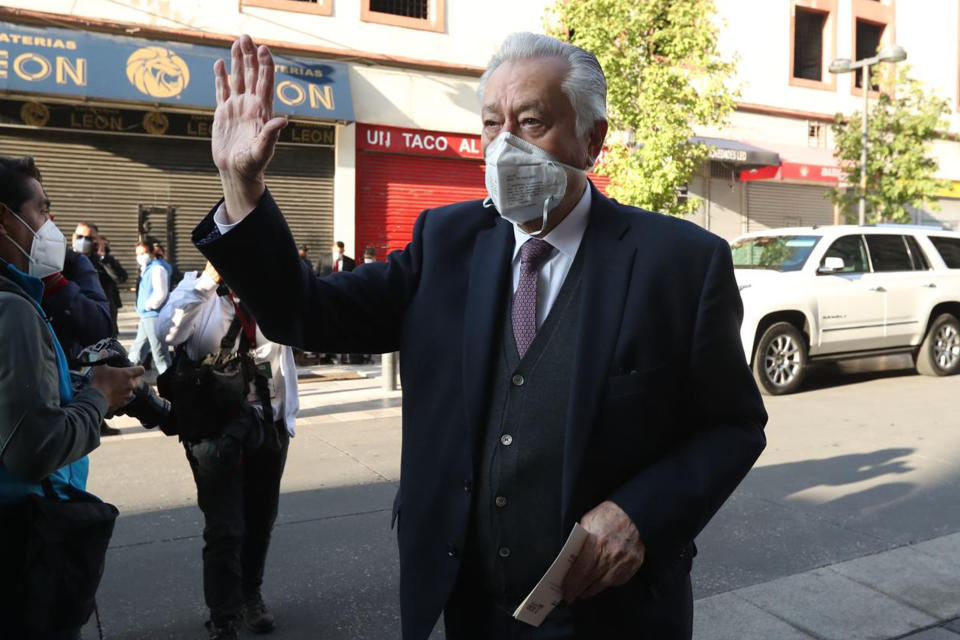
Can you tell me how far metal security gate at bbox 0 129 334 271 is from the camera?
1516 centimetres

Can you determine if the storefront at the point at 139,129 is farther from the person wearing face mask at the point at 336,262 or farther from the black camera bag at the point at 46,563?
the black camera bag at the point at 46,563

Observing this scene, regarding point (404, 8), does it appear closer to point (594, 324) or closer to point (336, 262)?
point (336, 262)

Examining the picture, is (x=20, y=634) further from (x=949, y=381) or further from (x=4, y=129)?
(x=4, y=129)

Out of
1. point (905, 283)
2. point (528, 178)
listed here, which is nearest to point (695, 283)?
point (528, 178)

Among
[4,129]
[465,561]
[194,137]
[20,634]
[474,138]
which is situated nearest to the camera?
[465,561]

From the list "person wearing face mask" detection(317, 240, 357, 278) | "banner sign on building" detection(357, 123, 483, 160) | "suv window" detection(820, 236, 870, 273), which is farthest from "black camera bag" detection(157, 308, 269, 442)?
"banner sign on building" detection(357, 123, 483, 160)

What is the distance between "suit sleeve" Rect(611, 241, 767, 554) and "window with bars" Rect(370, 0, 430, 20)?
56.6 feet

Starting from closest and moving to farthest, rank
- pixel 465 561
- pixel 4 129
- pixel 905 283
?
pixel 465 561 → pixel 905 283 → pixel 4 129

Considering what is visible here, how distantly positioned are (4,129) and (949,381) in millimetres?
14822

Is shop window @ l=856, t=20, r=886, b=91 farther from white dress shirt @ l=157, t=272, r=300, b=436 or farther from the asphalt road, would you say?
white dress shirt @ l=157, t=272, r=300, b=436

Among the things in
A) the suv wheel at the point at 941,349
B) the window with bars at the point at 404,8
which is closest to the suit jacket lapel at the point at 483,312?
the suv wheel at the point at 941,349

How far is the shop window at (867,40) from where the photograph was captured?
24.3 meters

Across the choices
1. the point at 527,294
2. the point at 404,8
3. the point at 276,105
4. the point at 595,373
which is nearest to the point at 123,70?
the point at 276,105

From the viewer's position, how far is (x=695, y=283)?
6.08ft
